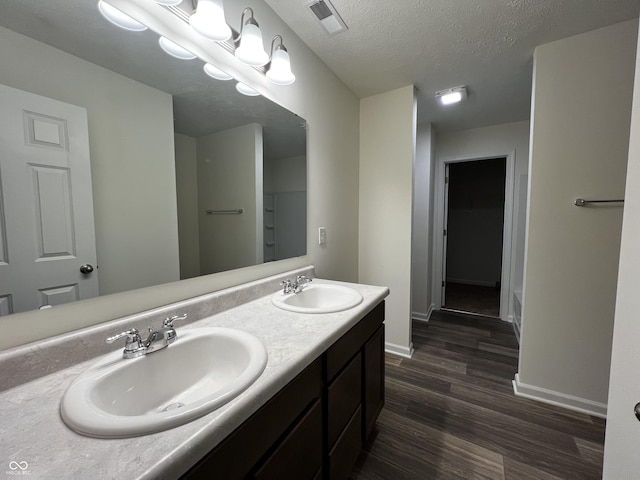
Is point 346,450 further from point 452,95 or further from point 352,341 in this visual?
point 452,95

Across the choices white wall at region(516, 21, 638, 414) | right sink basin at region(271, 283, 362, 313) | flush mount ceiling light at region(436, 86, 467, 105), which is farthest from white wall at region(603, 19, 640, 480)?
flush mount ceiling light at region(436, 86, 467, 105)

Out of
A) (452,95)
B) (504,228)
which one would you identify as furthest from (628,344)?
(504,228)

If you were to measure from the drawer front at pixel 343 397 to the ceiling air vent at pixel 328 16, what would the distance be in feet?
5.76

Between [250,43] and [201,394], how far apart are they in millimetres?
1383

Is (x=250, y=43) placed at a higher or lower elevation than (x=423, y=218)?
higher

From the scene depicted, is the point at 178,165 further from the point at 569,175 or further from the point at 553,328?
the point at 553,328

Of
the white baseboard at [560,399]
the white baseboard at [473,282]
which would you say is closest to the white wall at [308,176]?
the white baseboard at [560,399]

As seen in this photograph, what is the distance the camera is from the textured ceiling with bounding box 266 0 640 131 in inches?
51.4

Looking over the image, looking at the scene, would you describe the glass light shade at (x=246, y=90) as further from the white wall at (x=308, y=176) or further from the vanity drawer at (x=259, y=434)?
the vanity drawer at (x=259, y=434)

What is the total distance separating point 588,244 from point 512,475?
4.45ft

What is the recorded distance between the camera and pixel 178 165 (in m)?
1.00

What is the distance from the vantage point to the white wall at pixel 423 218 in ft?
9.48

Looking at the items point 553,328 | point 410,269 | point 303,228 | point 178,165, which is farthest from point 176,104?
point 553,328

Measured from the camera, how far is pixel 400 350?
7.35ft
